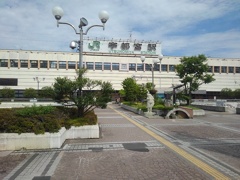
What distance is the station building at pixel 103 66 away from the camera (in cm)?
5866

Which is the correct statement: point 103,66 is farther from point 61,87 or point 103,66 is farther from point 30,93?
point 61,87

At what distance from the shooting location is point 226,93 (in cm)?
6325

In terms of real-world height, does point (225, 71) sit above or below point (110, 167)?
above

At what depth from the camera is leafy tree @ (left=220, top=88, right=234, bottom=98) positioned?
61.4 m

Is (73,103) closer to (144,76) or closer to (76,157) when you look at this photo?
(76,157)

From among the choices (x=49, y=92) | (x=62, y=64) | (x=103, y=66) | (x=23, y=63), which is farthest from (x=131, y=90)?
(x=23, y=63)

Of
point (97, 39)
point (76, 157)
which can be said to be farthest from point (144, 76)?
point (76, 157)

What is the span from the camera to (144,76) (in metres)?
63.3

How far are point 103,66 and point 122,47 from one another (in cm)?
685

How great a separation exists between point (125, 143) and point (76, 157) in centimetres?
255

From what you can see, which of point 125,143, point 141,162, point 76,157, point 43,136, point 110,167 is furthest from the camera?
point 125,143

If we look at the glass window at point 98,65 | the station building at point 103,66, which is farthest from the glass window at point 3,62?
the glass window at point 98,65

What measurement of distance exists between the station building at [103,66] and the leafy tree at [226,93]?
119 inches

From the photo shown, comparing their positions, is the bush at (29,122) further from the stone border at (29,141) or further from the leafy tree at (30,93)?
the leafy tree at (30,93)
